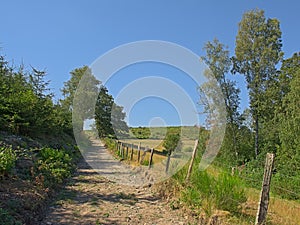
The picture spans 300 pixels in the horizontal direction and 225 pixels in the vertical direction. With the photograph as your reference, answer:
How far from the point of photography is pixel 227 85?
20438 mm

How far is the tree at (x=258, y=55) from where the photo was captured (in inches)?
742

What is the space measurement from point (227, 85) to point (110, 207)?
55.7 ft

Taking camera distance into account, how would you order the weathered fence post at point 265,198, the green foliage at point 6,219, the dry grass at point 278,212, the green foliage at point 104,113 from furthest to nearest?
the green foliage at point 104,113 → the dry grass at point 278,212 → the weathered fence post at point 265,198 → the green foliage at point 6,219

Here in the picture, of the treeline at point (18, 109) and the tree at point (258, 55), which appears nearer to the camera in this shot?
the treeline at point (18, 109)

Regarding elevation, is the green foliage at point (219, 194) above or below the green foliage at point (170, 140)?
Answer: below

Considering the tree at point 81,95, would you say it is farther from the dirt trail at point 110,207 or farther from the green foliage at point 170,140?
the dirt trail at point 110,207

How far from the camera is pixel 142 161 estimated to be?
478 inches

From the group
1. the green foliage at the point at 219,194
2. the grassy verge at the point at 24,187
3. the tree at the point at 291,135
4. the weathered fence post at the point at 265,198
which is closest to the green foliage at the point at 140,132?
the tree at the point at 291,135

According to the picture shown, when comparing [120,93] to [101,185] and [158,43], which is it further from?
[101,185]

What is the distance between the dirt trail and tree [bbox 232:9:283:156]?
569 inches

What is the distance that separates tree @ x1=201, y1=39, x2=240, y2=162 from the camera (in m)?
20.0

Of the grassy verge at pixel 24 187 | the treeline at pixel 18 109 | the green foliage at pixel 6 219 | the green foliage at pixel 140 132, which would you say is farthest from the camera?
the green foliage at pixel 140 132

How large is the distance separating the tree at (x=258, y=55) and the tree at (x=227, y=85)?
3.41 ft

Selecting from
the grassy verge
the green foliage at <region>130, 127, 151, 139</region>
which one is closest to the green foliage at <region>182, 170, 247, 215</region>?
the grassy verge
